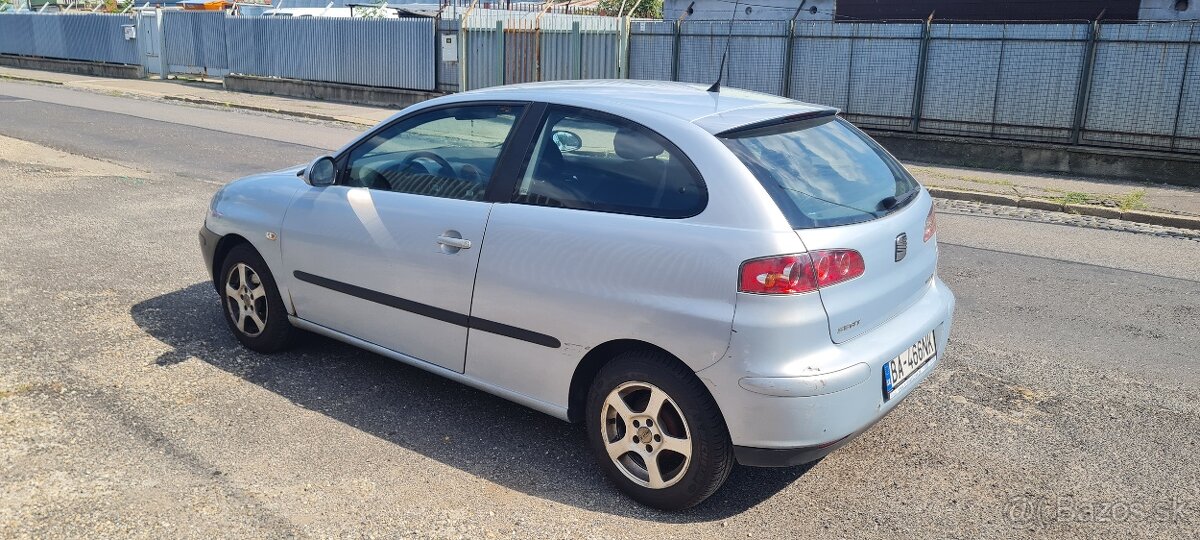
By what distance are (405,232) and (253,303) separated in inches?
53.0

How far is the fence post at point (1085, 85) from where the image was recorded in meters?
13.8

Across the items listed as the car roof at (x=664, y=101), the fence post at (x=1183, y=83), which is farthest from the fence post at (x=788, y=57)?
the car roof at (x=664, y=101)

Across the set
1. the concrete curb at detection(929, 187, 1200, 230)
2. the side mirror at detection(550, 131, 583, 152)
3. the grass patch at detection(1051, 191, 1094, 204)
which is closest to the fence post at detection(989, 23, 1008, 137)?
the grass patch at detection(1051, 191, 1094, 204)

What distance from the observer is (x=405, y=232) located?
167 inches

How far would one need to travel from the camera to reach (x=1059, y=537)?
3.44 meters

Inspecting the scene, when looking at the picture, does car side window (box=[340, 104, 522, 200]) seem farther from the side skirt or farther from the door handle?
the side skirt

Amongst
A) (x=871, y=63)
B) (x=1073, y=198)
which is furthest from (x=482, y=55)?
(x=1073, y=198)

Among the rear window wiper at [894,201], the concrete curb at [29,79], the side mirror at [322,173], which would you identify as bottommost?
the concrete curb at [29,79]

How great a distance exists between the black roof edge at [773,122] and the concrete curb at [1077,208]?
780cm

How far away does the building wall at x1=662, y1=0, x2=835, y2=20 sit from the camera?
2623 centimetres

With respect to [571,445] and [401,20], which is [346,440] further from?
[401,20]

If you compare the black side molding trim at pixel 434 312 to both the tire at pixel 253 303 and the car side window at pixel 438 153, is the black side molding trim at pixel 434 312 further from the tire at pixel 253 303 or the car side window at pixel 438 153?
the car side window at pixel 438 153

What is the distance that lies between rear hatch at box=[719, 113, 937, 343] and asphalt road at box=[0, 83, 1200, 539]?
0.78 meters

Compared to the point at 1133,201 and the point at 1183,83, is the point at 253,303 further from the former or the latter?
the point at 1183,83
